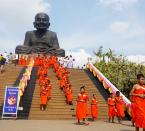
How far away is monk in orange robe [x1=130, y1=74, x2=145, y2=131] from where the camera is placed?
9.90 m

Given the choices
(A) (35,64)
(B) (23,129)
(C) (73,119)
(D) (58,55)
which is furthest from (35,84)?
(D) (58,55)

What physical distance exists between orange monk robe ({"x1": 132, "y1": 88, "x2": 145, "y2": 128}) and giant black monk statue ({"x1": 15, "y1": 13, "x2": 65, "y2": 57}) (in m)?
24.4

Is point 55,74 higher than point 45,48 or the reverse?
the reverse

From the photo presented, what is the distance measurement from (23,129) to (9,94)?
4666 mm

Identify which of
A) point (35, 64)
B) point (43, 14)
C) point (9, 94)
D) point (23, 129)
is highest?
point (43, 14)

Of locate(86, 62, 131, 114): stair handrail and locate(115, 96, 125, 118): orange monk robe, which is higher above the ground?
locate(86, 62, 131, 114): stair handrail

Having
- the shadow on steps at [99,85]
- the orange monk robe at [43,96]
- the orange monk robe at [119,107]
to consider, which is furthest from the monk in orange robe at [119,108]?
the shadow on steps at [99,85]

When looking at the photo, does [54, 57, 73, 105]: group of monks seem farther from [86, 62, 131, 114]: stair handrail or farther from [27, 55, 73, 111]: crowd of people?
[86, 62, 131, 114]: stair handrail

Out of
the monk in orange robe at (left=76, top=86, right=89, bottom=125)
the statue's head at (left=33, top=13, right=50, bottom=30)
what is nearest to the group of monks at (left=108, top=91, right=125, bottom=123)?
the monk in orange robe at (left=76, top=86, right=89, bottom=125)

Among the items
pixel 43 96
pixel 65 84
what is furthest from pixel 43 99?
pixel 65 84

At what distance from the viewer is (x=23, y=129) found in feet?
38.7

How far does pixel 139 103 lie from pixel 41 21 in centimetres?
2595

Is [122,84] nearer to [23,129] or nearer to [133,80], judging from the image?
[133,80]

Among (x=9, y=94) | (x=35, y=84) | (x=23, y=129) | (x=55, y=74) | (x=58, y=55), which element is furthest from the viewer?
(x=58, y=55)
